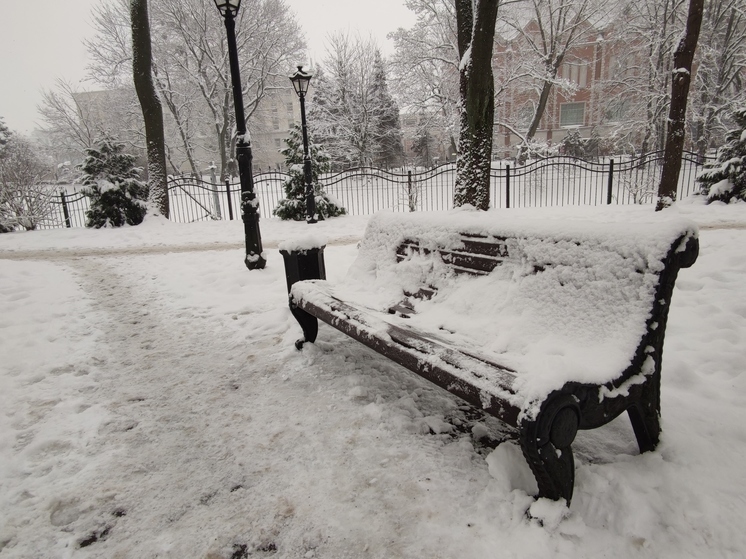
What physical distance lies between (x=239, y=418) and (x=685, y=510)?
227 cm

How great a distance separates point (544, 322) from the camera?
2207 mm

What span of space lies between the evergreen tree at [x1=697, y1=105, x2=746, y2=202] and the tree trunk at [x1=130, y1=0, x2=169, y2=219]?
14670 mm

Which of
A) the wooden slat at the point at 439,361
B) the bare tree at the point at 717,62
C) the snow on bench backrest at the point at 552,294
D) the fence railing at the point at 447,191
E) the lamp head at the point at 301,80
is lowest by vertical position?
the wooden slat at the point at 439,361

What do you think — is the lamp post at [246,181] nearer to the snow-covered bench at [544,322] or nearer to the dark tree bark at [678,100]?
the snow-covered bench at [544,322]

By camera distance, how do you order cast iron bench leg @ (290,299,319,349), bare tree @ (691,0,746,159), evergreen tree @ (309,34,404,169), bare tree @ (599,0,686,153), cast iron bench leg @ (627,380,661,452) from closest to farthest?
cast iron bench leg @ (627,380,661,452), cast iron bench leg @ (290,299,319,349), bare tree @ (691,0,746,159), bare tree @ (599,0,686,153), evergreen tree @ (309,34,404,169)

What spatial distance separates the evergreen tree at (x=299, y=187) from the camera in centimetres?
1244

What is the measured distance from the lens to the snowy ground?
171 centimetres

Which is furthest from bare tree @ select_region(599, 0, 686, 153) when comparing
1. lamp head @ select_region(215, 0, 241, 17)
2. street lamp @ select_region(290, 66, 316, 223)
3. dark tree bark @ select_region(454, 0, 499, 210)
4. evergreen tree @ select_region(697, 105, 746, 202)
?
lamp head @ select_region(215, 0, 241, 17)

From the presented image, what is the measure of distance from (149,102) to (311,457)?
Result: 13.8 meters

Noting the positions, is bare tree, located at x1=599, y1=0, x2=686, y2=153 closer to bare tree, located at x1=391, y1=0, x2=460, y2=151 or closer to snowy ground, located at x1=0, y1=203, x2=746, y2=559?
bare tree, located at x1=391, y1=0, x2=460, y2=151

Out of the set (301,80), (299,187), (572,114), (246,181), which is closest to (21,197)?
(299,187)

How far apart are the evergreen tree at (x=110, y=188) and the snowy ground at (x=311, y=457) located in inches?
366

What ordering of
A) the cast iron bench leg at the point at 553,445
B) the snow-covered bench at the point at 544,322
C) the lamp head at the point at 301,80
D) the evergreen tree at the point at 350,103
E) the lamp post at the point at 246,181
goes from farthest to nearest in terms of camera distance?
the evergreen tree at the point at 350,103 < the lamp head at the point at 301,80 < the lamp post at the point at 246,181 < the snow-covered bench at the point at 544,322 < the cast iron bench leg at the point at 553,445

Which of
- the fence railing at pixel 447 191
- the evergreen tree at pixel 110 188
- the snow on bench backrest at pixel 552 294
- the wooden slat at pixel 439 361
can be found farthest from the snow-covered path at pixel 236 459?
the evergreen tree at pixel 110 188
